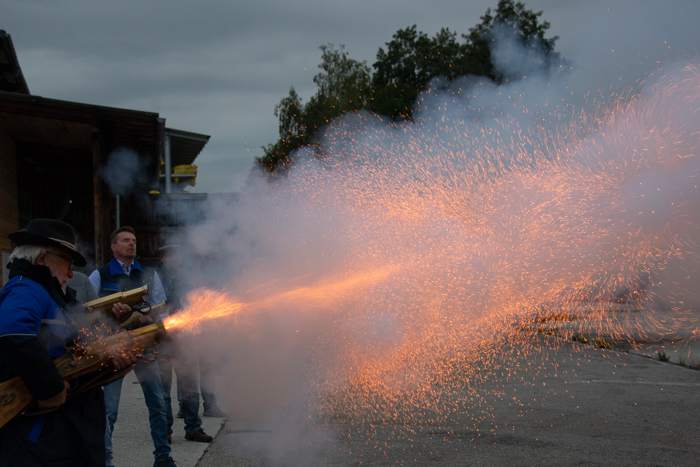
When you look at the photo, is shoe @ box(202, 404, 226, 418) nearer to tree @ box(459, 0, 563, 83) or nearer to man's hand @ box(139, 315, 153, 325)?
man's hand @ box(139, 315, 153, 325)

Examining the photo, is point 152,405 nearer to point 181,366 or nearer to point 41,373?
point 181,366

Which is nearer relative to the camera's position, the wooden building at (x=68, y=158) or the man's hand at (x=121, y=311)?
the man's hand at (x=121, y=311)

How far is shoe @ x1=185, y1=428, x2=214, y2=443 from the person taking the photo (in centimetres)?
530

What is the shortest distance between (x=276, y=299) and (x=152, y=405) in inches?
57.6

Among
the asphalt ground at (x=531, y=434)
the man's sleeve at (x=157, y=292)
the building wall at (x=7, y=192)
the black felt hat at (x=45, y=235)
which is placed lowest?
the asphalt ground at (x=531, y=434)

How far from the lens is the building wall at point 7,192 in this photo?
10586 millimetres

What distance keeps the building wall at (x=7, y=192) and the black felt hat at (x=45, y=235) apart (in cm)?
852

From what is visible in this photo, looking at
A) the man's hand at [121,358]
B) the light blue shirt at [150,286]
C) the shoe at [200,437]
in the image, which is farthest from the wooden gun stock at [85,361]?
the shoe at [200,437]

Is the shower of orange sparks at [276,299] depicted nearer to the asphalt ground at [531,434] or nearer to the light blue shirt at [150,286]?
the light blue shirt at [150,286]

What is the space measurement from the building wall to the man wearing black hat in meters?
8.55

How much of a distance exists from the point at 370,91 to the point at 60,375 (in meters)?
27.0

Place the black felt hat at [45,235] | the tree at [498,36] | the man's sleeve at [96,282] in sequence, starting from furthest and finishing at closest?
1. the tree at [498,36]
2. the man's sleeve at [96,282]
3. the black felt hat at [45,235]

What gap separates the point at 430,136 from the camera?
25.3 ft

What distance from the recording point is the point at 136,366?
4434 millimetres
